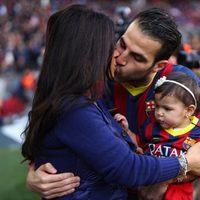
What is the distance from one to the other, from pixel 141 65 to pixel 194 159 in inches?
20.5

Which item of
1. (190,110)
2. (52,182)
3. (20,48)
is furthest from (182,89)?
(20,48)

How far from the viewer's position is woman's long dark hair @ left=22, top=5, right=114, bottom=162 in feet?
5.47

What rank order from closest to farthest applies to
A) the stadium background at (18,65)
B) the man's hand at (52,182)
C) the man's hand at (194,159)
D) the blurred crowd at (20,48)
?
1. the man's hand at (52,182)
2. the man's hand at (194,159)
3. the stadium background at (18,65)
4. the blurred crowd at (20,48)

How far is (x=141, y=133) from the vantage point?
7.11 ft

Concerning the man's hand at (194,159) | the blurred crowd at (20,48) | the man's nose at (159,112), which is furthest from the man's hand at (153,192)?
the blurred crowd at (20,48)

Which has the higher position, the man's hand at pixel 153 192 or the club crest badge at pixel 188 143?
the club crest badge at pixel 188 143

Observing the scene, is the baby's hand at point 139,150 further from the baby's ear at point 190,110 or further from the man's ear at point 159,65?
the man's ear at point 159,65

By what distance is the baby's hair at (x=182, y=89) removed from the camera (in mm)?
2035

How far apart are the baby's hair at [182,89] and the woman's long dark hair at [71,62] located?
390 millimetres

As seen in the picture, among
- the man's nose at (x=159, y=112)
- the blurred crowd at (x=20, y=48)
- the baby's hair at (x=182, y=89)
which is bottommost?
the blurred crowd at (x=20, y=48)

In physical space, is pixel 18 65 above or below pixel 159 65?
below

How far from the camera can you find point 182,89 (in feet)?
6.68

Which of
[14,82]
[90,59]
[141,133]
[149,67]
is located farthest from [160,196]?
[14,82]

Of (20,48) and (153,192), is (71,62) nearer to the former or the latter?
(153,192)
